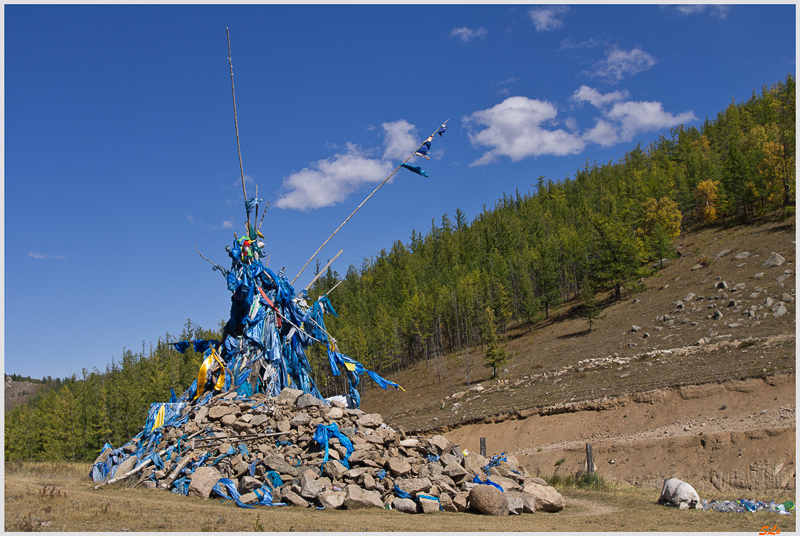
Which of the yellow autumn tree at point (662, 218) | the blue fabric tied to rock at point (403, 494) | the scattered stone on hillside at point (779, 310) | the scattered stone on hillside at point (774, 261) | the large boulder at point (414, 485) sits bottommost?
the blue fabric tied to rock at point (403, 494)

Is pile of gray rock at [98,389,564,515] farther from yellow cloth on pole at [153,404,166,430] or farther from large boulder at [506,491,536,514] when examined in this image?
yellow cloth on pole at [153,404,166,430]

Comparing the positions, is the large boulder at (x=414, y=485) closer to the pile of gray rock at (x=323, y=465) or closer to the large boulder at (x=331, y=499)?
the pile of gray rock at (x=323, y=465)

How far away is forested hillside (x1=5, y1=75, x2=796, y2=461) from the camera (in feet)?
176

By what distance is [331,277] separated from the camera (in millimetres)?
103812

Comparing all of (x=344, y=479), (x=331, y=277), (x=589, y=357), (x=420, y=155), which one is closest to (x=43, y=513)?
(x=344, y=479)

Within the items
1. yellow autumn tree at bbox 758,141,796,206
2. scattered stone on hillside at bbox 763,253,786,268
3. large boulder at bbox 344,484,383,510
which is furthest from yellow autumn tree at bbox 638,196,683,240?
large boulder at bbox 344,484,383,510

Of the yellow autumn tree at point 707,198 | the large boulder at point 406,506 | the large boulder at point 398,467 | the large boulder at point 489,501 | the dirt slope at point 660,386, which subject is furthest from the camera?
the yellow autumn tree at point 707,198

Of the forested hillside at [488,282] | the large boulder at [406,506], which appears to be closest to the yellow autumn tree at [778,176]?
the forested hillside at [488,282]

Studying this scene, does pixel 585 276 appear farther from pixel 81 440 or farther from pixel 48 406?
pixel 48 406

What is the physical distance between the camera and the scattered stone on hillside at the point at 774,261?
4530 cm

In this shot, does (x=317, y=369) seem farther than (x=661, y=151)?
No

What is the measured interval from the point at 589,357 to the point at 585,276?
29.3 meters

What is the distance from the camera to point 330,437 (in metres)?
12.1

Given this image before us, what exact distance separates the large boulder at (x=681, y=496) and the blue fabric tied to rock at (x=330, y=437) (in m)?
7.38
